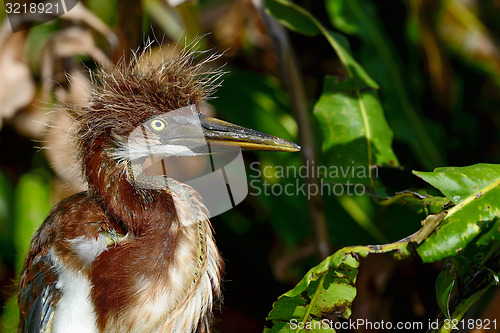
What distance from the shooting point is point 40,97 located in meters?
2.55

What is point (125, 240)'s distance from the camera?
1.47 m

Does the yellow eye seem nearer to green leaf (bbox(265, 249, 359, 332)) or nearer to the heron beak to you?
the heron beak

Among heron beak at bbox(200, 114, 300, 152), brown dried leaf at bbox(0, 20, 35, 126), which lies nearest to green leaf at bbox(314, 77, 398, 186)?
heron beak at bbox(200, 114, 300, 152)

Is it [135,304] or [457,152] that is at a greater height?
[135,304]

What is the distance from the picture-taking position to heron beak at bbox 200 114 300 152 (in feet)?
4.89

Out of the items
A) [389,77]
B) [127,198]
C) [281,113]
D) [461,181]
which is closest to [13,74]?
[281,113]

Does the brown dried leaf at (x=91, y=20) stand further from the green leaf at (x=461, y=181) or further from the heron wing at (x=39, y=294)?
the green leaf at (x=461, y=181)

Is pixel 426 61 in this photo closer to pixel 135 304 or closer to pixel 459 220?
pixel 459 220

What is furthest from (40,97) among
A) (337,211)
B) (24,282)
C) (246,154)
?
(337,211)

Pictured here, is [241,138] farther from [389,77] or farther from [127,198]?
[389,77]

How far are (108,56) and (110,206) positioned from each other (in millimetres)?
1129

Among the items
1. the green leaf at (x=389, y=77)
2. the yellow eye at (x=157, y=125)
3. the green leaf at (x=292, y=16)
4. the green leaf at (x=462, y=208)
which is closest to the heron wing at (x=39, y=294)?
the yellow eye at (x=157, y=125)

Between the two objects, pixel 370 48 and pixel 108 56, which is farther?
pixel 370 48

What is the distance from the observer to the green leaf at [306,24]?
78.5 inches
